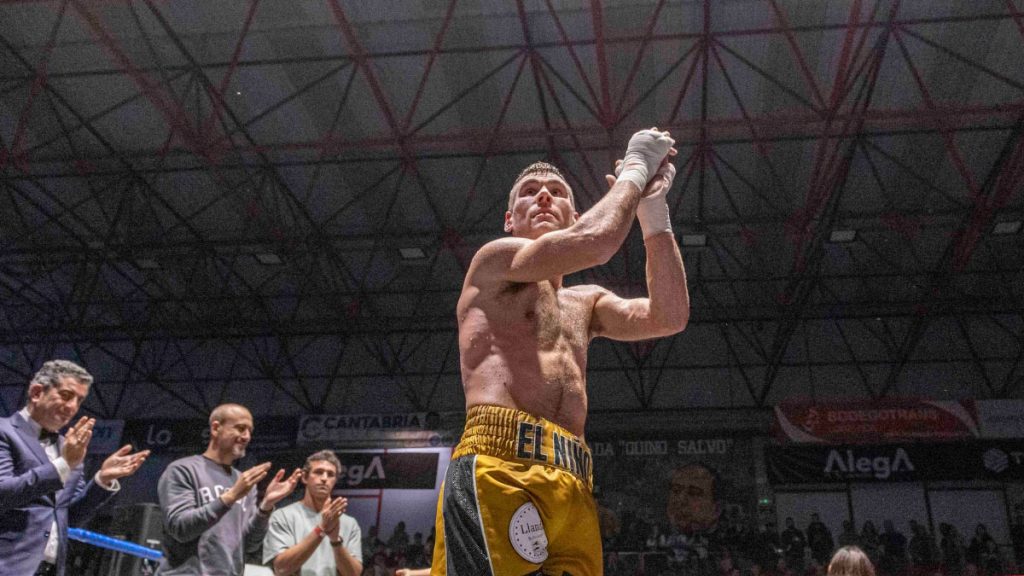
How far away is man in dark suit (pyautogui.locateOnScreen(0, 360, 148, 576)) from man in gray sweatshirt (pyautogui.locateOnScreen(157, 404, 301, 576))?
32 cm

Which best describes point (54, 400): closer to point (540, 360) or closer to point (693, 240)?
point (540, 360)

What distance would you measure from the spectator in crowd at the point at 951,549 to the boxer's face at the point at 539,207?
Answer: 1237 centimetres

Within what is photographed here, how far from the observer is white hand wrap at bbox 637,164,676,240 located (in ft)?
6.99

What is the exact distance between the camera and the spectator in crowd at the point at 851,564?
146 inches

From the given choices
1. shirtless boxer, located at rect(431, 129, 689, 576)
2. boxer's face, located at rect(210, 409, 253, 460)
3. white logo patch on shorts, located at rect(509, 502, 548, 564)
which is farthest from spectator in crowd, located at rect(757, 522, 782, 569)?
white logo patch on shorts, located at rect(509, 502, 548, 564)

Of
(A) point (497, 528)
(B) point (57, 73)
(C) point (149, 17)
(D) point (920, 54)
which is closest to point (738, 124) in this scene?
(D) point (920, 54)

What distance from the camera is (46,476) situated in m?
2.97

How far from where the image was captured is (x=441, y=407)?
54.9 ft

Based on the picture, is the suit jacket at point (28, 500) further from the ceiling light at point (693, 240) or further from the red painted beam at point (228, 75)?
the ceiling light at point (693, 240)

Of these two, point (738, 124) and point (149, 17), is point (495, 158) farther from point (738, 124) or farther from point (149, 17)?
point (149, 17)

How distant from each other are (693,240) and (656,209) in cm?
974

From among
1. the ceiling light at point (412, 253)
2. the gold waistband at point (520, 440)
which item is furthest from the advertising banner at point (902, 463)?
the gold waistband at point (520, 440)

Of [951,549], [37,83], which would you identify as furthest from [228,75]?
[951,549]

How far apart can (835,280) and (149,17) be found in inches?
475
